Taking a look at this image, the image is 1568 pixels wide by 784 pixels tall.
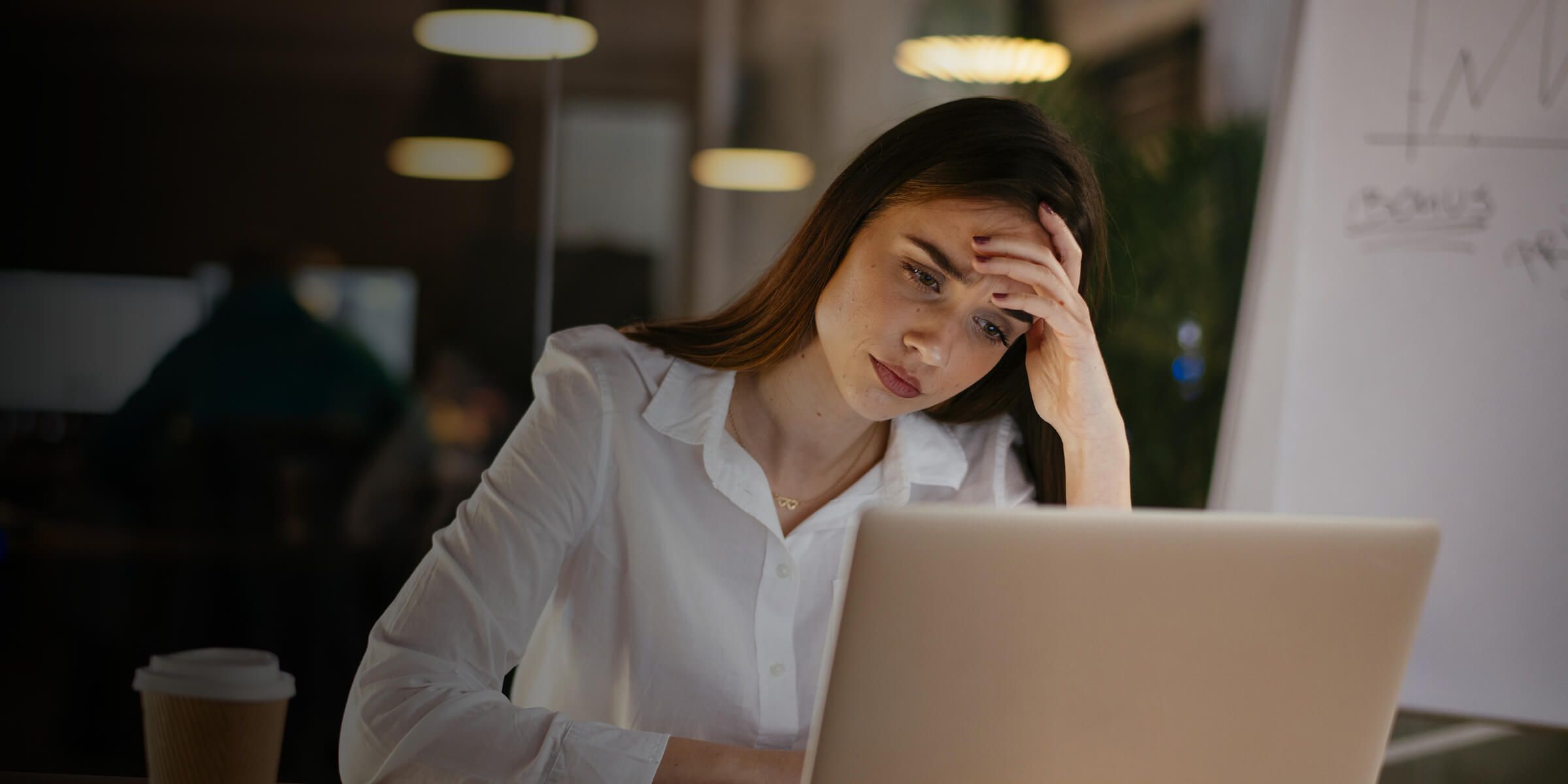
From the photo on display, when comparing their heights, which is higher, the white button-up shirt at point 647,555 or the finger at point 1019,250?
the finger at point 1019,250

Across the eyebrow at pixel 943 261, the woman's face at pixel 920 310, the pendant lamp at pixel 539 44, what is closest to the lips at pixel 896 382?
the woman's face at pixel 920 310

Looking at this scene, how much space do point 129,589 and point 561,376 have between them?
6.45 ft

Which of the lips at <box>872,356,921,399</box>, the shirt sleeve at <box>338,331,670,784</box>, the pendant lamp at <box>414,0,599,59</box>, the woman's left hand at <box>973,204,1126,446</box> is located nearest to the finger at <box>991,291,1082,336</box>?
the woman's left hand at <box>973,204,1126,446</box>

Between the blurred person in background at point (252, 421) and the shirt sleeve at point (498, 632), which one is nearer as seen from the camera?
the shirt sleeve at point (498, 632)

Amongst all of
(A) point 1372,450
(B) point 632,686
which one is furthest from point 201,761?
(A) point 1372,450

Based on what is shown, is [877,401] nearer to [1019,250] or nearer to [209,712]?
[1019,250]

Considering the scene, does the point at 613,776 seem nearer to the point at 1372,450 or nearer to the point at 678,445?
the point at 678,445

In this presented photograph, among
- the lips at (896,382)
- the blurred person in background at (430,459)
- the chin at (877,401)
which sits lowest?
the blurred person in background at (430,459)

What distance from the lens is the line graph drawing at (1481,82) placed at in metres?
1.76

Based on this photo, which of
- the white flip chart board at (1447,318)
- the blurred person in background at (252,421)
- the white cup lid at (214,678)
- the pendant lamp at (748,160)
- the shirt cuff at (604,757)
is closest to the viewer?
the white cup lid at (214,678)

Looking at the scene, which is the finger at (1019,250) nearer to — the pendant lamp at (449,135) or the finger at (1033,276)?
the finger at (1033,276)

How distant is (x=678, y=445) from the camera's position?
51.3 inches

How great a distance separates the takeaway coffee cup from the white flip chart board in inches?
60.4

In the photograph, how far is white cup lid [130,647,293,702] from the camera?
841 millimetres
